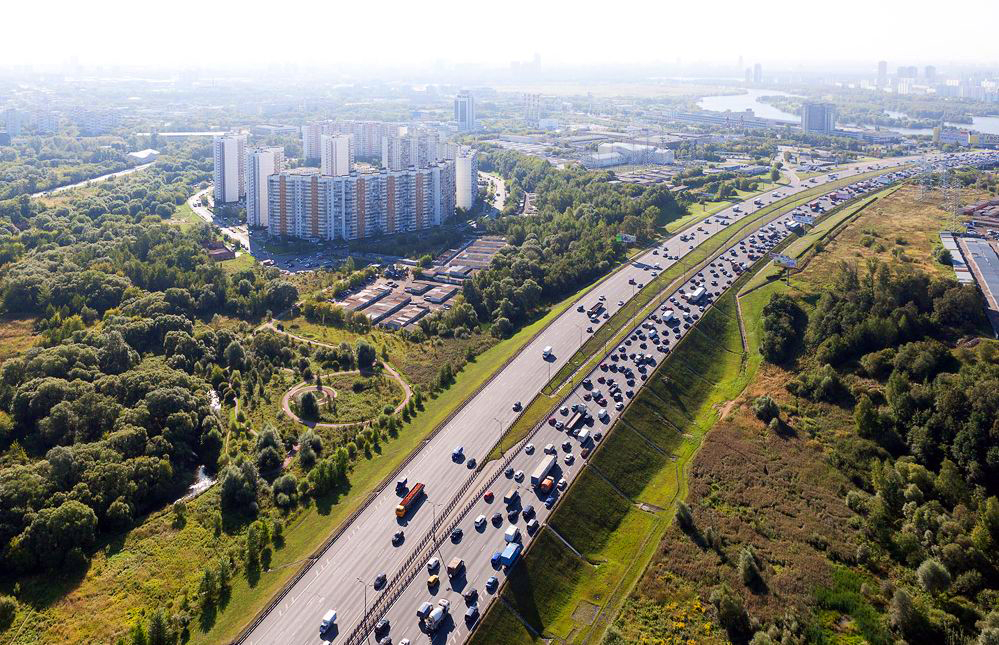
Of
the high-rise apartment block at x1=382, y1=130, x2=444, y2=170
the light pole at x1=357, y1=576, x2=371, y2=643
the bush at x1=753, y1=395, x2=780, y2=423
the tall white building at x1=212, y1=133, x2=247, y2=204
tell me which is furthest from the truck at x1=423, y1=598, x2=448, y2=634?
the high-rise apartment block at x1=382, y1=130, x2=444, y2=170

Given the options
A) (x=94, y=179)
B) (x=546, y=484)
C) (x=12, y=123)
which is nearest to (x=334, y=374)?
(x=546, y=484)

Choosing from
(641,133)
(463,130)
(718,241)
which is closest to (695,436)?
(718,241)

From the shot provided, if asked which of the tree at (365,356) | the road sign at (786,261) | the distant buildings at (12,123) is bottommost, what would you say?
the tree at (365,356)

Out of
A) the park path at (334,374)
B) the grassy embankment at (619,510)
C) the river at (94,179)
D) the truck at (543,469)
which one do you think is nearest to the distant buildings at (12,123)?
the river at (94,179)

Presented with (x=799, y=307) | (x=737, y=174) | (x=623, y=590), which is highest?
(x=737, y=174)

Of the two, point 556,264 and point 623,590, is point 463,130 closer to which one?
point 556,264

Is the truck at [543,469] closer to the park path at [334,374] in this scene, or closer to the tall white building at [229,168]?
the park path at [334,374]

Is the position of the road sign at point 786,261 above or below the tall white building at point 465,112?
below
